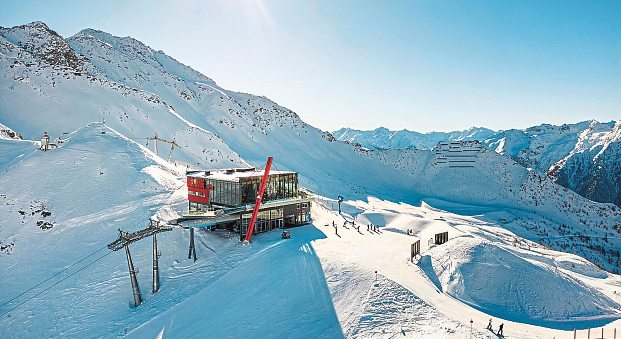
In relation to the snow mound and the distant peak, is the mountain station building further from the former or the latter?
the distant peak

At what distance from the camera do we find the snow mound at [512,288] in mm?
28094

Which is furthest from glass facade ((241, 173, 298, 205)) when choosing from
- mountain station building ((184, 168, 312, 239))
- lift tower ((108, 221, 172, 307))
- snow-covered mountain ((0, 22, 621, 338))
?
lift tower ((108, 221, 172, 307))

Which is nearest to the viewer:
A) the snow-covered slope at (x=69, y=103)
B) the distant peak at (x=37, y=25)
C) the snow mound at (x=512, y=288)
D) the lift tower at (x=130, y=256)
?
the lift tower at (x=130, y=256)

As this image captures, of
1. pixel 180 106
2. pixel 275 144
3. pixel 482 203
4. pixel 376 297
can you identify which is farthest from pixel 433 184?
pixel 376 297

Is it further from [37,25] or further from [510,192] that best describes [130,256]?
[510,192]

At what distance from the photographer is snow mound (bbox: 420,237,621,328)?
28.1m

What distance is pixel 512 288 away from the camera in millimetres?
30312

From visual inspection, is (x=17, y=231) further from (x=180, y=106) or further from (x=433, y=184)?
(x=433, y=184)

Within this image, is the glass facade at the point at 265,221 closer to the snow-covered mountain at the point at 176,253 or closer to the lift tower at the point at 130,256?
the snow-covered mountain at the point at 176,253

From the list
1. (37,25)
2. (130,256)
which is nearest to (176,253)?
(130,256)

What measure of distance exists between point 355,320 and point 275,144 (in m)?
96.3

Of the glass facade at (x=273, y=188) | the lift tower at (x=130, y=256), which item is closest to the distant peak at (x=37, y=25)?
the glass facade at (x=273, y=188)

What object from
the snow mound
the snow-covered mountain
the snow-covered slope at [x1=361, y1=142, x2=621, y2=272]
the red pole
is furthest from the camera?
the snow-covered slope at [x1=361, y1=142, x2=621, y2=272]

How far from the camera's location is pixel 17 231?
3375 cm
